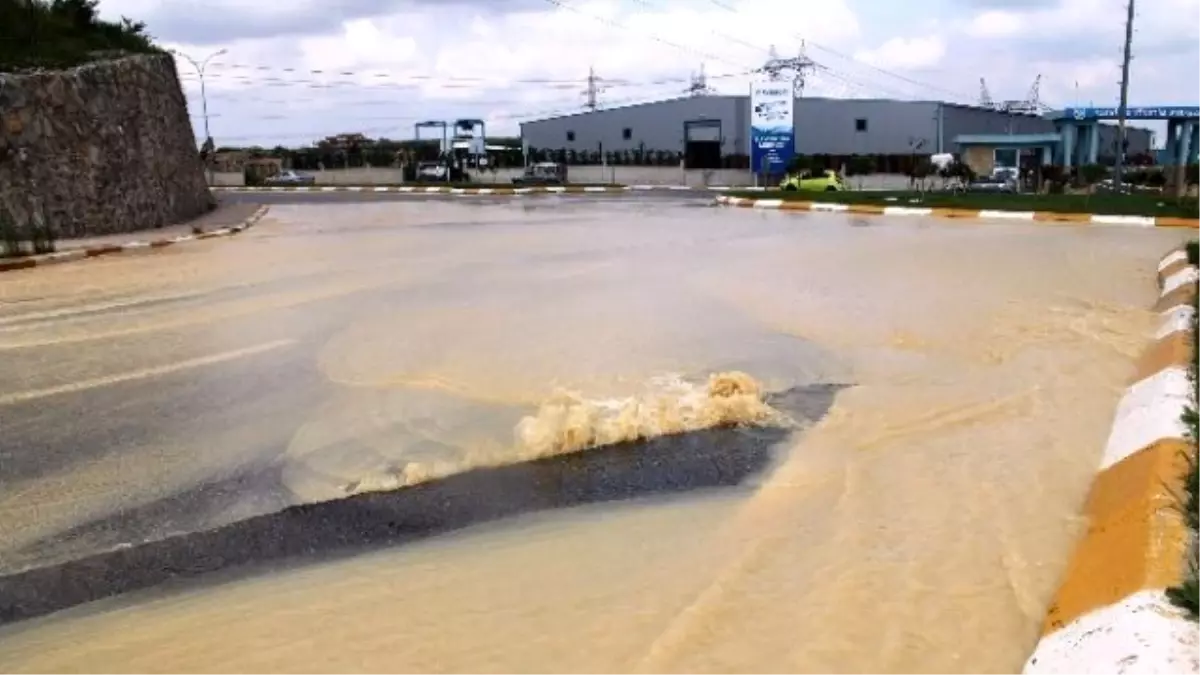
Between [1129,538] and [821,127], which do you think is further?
[821,127]

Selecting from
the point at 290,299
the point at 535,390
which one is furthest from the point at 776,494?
the point at 290,299

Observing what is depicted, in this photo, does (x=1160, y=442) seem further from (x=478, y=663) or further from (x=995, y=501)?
(x=478, y=663)

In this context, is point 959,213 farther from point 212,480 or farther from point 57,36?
point 212,480

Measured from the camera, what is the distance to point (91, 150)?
21.5 m

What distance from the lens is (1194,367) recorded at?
686 cm

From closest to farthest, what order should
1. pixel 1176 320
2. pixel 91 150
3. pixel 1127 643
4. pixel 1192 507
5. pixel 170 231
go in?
pixel 1127 643 < pixel 1192 507 < pixel 1176 320 < pixel 91 150 < pixel 170 231

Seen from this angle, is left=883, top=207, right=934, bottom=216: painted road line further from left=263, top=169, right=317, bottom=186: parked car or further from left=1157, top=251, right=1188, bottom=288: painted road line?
left=263, top=169, right=317, bottom=186: parked car

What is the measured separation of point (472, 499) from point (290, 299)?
26.1 ft

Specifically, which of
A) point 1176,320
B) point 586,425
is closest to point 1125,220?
point 1176,320

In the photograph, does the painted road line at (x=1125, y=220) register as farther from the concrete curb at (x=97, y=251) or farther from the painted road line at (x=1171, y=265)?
the concrete curb at (x=97, y=251)

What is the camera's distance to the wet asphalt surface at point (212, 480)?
16.4ft

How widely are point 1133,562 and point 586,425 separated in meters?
3.46

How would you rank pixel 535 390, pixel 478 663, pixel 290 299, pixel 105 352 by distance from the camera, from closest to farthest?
pixel 478 663
pixel 535 390
pixel 105 352
pixel 290 299

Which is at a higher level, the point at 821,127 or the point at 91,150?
the point at 821,127
